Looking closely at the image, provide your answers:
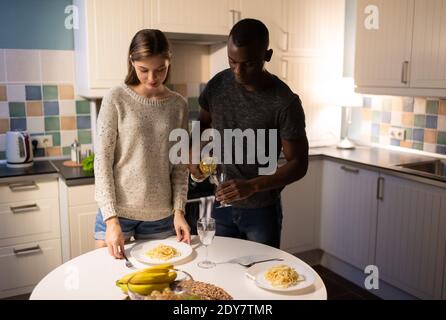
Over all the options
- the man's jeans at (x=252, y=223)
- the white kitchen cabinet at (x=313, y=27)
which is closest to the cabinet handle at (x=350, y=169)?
the white kitchen cabinet at (x=313, y=27)

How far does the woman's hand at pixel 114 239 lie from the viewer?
58.5 inches

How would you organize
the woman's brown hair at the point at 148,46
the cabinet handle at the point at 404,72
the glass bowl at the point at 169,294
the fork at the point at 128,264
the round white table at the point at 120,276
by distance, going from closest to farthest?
the glass bowl at the point at 169,294 → the round white table at the point at 120,276 → the fork at the point at 128,264 → the woman's brown hair at the point at 148,46 → the cabinet handle at the point at 404,72

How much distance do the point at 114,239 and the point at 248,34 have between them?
829 millimetres

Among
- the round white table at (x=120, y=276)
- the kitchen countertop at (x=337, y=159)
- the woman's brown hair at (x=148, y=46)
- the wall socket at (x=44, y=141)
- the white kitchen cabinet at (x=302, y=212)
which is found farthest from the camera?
the white kitchen cabinet at (x=302, y=212)

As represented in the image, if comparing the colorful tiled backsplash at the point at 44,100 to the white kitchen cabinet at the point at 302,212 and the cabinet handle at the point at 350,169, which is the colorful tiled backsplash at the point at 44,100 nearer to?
the white kitchen cabinet at the point at 302,212

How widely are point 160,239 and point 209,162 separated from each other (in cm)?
33

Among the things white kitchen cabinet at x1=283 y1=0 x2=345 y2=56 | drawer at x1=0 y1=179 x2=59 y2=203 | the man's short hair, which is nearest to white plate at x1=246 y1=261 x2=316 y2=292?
the man's short hair

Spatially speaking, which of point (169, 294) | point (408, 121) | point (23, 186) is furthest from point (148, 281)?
point (408, 121)

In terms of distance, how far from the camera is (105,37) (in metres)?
2.79

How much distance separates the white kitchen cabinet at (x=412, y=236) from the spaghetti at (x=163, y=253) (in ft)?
5.53

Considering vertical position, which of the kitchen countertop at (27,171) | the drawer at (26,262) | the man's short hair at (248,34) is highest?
the man's short hair at (248,34)

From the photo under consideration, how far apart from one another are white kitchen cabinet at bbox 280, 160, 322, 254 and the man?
4.85 feet

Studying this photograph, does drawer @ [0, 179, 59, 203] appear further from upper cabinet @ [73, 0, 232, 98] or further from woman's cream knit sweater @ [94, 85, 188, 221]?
woman's cream knit sweater @ [94, 85, 188, 221]

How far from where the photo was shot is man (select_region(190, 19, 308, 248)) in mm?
1666
